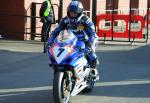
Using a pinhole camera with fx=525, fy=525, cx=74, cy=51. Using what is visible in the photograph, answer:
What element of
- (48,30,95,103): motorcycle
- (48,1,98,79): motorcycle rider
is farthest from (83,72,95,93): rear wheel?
(48,30,95,103): motorcycle

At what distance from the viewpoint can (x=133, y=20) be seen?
2123 cm

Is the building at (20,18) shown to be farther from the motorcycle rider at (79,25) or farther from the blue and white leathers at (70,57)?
the blue and white leathers at (70,57)

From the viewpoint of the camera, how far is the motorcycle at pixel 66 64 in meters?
8.34

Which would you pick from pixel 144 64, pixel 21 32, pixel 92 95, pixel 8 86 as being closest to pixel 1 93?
pixel 8 86

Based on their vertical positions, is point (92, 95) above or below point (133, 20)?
below

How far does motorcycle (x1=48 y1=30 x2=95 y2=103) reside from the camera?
8.34 m

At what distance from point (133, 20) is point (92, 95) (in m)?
11.9

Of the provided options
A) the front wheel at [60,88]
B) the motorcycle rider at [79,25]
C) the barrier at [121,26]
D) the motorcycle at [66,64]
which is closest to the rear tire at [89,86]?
the motorcycle rider at [79,25]

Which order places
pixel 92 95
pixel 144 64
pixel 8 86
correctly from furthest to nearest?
pixel 144 64 → pixel 8 86 → pixel 92 95

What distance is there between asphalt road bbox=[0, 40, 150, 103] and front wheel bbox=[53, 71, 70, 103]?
0.57 meters

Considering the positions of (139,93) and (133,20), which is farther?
(133,20)

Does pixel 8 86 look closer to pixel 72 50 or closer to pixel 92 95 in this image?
pixel 92 95

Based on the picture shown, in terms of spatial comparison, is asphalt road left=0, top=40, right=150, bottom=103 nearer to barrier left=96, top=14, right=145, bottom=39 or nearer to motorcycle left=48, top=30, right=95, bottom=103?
motorcycle left=48, top=30, right=95, bottom=103

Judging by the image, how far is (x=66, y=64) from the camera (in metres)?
8.40
